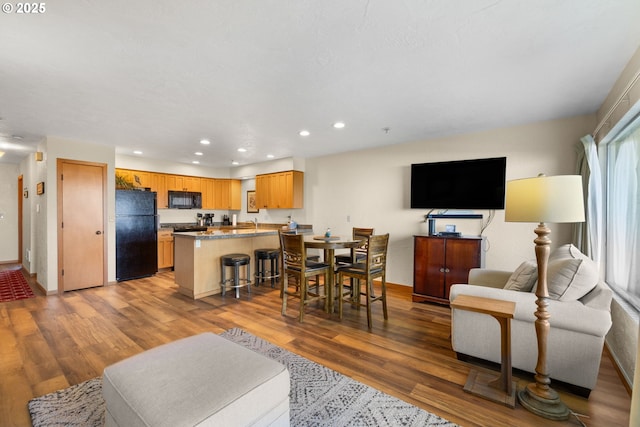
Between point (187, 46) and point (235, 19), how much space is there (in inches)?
19.6

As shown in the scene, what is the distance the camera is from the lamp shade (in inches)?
67.2

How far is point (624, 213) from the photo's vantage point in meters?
2.65

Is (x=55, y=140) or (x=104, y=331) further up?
(x=55, y=140)

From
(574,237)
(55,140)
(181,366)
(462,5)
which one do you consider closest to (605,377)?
(574,237)

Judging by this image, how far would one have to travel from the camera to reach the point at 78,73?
2.32 meters

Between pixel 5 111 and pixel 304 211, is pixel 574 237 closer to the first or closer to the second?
pixel 304 211

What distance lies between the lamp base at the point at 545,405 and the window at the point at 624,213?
120cm

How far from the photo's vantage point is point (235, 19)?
168 centimetres

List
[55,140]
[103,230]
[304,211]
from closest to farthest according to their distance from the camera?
[55,140], [103,230], [304,211]

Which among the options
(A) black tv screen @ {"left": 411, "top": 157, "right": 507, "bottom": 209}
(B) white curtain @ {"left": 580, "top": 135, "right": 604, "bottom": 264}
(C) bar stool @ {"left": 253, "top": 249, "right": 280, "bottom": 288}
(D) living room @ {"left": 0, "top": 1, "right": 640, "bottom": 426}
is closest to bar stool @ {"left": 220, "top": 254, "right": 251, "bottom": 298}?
(C) bar stool @ {"left": 253, "top": 249, "right": 280, "bottom": 288}

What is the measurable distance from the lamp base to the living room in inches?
30.1

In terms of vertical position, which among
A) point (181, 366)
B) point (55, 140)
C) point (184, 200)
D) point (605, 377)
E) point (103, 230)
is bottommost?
point (605, 377)

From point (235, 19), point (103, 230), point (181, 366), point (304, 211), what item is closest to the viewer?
point (181, 366)

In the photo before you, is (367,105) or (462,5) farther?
(367,105)
